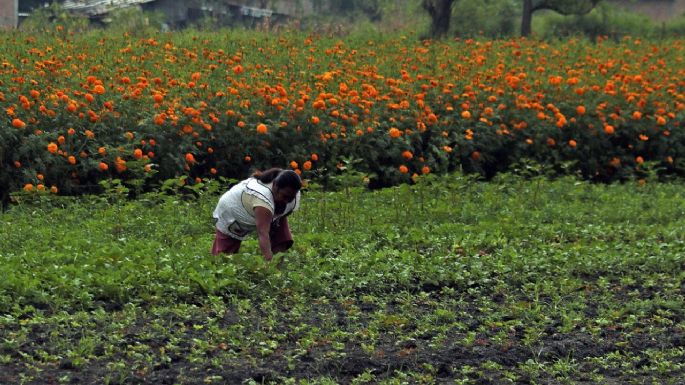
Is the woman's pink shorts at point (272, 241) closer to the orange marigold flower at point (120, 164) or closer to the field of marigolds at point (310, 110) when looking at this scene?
the field of marigolds at point (310, 110)

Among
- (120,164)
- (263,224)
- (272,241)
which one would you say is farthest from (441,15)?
(263,224)

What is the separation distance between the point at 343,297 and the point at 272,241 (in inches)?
33.1

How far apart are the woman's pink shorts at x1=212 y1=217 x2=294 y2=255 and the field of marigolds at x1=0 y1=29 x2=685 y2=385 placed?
114 mm

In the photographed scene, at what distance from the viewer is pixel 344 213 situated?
34.5ft

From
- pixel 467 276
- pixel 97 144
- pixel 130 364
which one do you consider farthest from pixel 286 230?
pixel 97 144

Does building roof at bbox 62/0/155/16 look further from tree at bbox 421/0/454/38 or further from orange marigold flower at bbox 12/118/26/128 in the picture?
orange marigold flower at bbox 12/118/26/128

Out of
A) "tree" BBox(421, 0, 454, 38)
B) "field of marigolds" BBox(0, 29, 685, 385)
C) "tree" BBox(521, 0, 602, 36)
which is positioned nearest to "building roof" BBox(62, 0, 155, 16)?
"tree" BBox(421, 0, 454, 38)

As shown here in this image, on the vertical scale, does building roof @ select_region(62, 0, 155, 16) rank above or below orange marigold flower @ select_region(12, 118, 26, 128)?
below

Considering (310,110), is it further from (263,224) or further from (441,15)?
(441,15)

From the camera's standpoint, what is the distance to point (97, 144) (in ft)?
37.1

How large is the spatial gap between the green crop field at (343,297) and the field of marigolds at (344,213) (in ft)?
0.07

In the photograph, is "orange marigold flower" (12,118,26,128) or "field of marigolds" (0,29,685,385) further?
"orange marigold flower" (12,118,26,128)

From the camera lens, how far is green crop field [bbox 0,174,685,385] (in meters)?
6.20

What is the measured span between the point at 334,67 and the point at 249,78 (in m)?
1.78
